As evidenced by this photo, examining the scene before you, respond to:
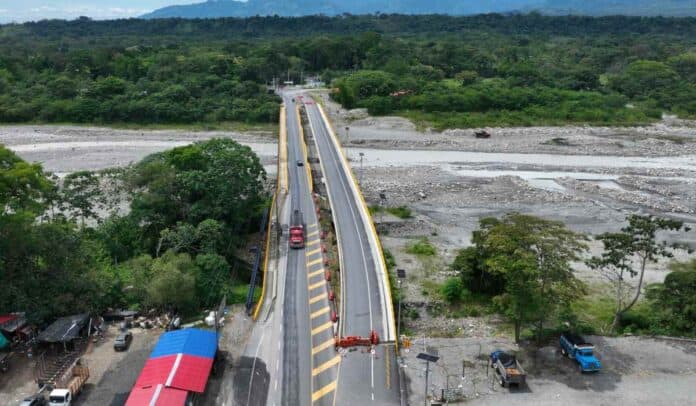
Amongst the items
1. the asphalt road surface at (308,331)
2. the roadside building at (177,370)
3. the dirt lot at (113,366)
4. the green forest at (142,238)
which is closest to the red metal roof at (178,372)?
the roadside building at (177,370)

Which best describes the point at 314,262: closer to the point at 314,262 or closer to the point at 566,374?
the point at 314,262

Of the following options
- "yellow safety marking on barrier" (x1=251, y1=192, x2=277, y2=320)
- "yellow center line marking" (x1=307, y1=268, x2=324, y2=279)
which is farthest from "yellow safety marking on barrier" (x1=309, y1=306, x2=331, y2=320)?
"yellow center line marking" (x1=307, y1=268, x2=324, y2=279)

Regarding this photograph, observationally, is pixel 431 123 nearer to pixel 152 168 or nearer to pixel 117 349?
pixel 152 168

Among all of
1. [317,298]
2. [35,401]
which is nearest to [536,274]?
[317,298]

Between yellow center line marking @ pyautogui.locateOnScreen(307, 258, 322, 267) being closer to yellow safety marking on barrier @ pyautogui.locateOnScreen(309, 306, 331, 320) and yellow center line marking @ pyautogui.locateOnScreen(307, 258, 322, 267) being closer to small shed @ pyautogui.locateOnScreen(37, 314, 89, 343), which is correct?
yellow safety marking on barrier @ pyautogui.locateOnScreen(309, 306, 331, 320)

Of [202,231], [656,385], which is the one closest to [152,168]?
[202,231]

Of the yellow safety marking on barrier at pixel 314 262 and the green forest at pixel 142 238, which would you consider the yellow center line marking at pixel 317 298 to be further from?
the green forest at pixel 142 238
